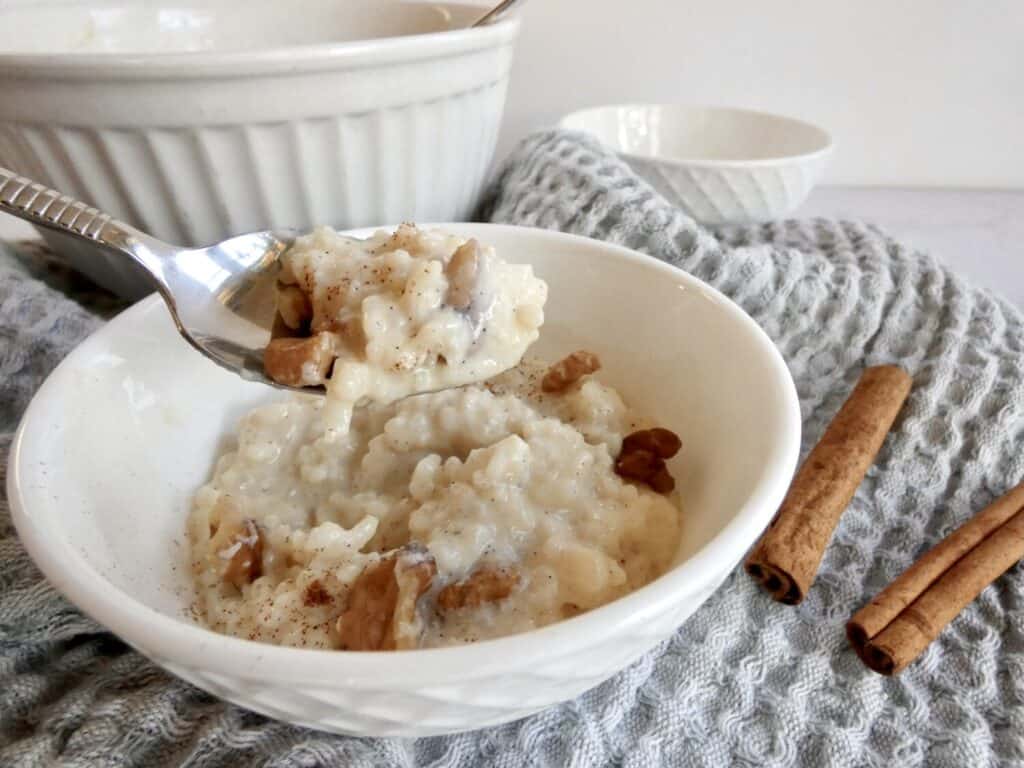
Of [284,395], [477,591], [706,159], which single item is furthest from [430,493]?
[706,159]

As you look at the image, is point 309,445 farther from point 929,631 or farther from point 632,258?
point 929,631

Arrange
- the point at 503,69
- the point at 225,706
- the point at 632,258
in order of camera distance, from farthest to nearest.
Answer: the point at 503,69, the point at 632,258, the point at 225,706

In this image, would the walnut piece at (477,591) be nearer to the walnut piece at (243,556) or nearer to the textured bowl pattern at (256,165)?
the walnut piece at (243,556)

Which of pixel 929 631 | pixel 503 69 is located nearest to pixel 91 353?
pixel 503 69

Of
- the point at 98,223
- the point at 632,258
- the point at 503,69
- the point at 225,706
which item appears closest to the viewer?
the point at 225,706

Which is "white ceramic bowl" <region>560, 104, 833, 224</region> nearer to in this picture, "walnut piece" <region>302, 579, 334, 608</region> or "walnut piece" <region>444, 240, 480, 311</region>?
"walnut piece" <region>444, 240, 480, 311</region>

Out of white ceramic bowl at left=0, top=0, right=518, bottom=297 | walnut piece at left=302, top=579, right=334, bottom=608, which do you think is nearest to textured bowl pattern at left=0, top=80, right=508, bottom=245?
white ceramic bowl at left=0, top=0, right=518, bottom=297

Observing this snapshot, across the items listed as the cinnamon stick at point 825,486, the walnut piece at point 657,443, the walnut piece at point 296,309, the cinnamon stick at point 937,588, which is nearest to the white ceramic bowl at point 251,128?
the walnut piece at point 296,309
